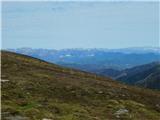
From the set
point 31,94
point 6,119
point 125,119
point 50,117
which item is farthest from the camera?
point 31,94

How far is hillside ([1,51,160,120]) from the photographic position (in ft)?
81.6

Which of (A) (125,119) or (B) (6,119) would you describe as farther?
(A) (125,119)

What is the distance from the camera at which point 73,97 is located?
31.6 m

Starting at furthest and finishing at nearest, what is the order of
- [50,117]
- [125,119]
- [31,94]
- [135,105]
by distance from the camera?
[135,105], [31,94], [125,119], [50,117]

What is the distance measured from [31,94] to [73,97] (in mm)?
3391

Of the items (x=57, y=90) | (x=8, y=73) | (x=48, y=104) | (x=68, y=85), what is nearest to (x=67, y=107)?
(x=48, y=104)

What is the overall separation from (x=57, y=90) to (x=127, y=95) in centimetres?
680

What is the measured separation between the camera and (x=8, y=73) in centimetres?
3803

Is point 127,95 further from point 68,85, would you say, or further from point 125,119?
point 125,119

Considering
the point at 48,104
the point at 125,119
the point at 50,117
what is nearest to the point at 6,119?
the point at 50,117

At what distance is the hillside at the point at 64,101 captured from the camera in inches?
979

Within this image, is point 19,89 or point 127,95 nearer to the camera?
point 19,89

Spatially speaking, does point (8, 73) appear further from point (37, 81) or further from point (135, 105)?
point (135, 105)

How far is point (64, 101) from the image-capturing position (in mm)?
29859
